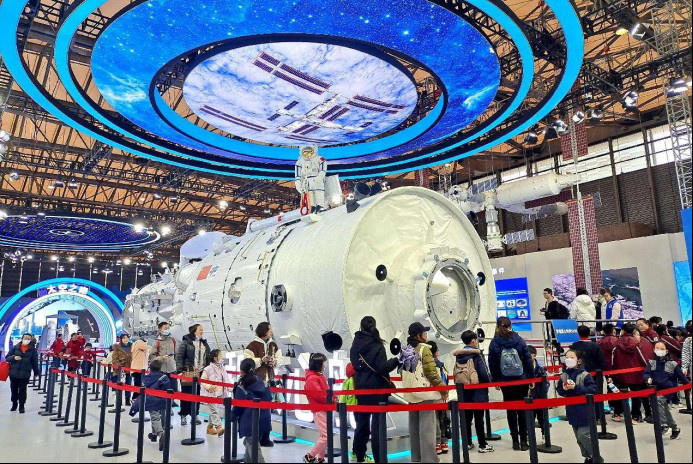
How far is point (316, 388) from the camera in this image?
5.58m

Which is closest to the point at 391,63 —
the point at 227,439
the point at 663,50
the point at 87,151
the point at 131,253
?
the point at 227,439

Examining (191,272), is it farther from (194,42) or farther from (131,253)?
(131,253)

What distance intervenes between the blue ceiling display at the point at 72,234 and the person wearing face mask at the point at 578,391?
21708 millimetres

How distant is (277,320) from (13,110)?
39.1ft

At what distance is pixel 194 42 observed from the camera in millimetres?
7613

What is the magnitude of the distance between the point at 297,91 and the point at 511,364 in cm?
542

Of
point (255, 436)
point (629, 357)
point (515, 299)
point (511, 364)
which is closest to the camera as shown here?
point (255, 436)

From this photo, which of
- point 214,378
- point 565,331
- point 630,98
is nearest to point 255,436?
point 214,378

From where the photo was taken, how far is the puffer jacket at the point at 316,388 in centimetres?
552

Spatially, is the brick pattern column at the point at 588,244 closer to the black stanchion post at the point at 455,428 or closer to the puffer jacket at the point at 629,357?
the puffer jacket at the point at 629,357

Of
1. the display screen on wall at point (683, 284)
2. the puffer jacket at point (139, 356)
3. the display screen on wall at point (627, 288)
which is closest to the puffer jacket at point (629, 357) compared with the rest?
the puffer jacket at point (139, 356)

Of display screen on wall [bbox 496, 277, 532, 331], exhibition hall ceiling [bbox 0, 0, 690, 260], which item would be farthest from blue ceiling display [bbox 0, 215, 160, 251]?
display screen on wall [bbox 496, 277, 532, 331]

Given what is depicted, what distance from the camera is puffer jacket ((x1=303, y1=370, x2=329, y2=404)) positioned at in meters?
5.52

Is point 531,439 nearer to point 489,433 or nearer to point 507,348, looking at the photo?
point 507,348
